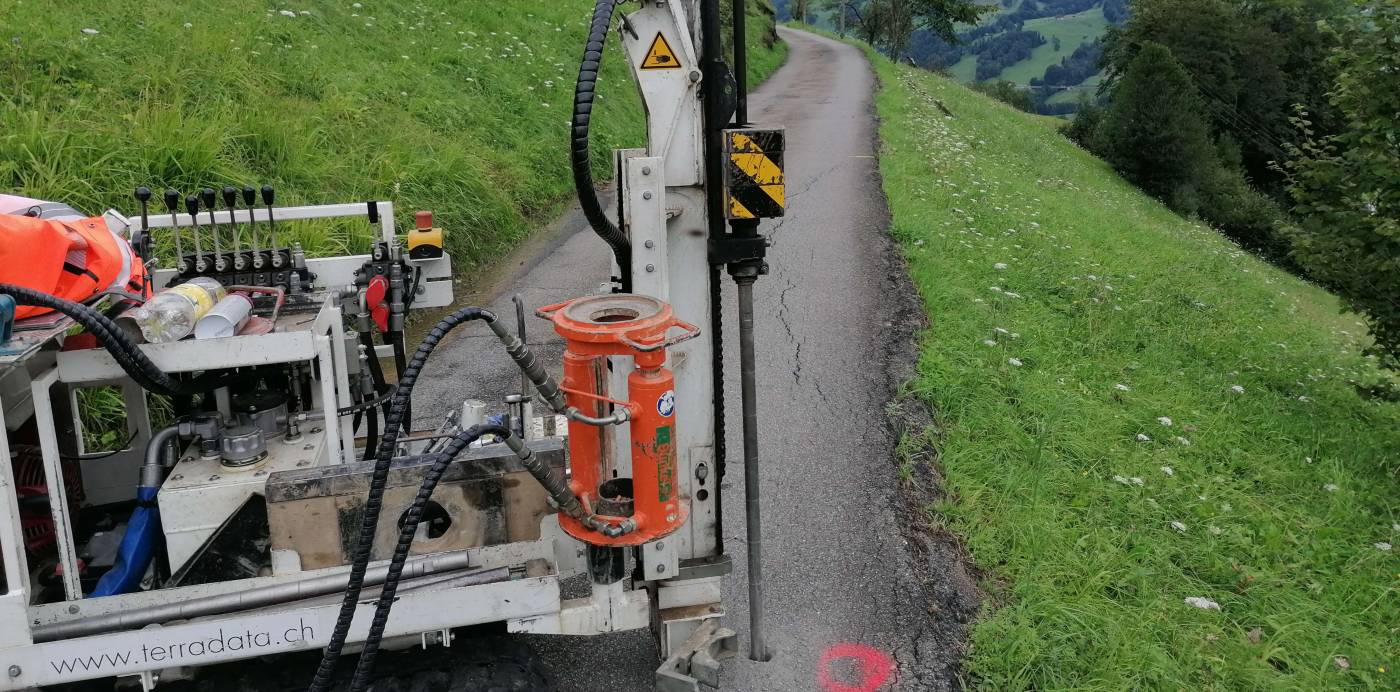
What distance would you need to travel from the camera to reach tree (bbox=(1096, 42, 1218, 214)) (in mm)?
34594

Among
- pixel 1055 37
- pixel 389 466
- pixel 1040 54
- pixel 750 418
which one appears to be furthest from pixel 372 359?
pixel 1055 37

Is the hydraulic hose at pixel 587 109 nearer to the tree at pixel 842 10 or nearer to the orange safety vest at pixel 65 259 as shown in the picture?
the orange safety vest at pixel 65 259

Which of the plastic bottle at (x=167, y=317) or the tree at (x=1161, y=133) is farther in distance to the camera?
the tree at (x=1161, y=133)

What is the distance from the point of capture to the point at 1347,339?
12.4 meters

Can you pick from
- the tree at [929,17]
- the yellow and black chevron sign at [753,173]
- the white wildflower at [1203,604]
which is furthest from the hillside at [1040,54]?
the yellow and black chevron sign at [753,173]

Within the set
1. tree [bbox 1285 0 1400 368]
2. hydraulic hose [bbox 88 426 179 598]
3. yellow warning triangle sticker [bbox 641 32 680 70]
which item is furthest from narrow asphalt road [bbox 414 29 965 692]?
tree [bbox 1285 0 1400 368]

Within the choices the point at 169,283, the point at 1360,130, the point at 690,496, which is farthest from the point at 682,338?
the point at 1360,130

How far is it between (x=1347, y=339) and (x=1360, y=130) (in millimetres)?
5638

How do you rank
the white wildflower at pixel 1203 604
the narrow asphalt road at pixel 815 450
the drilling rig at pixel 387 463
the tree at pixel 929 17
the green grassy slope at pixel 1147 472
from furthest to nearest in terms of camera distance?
1. the tree at pixel 929 17
2. the white wildflower at pixel 1203 604
3. the green grassy slope at pixel 1147 472
4. the narrow asphalt road at pixel 815 450
5. the drilling rig at pixel 387 463

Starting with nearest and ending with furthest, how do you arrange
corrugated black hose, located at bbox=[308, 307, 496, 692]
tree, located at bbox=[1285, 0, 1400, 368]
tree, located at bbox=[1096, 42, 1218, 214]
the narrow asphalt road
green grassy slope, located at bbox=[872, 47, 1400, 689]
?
1. corrugated black hose, located at bbox=[308, 307, 496, 692]
2. the narrow asphalt road
3. green grassy slope, located at bbox=[872, 47, 1400, 689]
4. tree, located at bbox=[1285, 0, 1400, 368]
5. tree, located at bbox=[1096, 42, 1218, 214]

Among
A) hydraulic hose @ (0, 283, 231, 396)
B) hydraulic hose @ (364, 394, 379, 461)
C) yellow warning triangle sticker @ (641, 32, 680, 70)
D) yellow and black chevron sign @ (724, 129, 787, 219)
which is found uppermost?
yellow warning triangle sticker @ (641, 32, 680, 70)

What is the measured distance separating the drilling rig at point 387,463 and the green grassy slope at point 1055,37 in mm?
153871

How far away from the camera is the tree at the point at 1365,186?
745 cm

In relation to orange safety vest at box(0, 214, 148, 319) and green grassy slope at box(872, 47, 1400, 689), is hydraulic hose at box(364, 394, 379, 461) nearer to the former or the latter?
orange safety vest at box(0, 214, 148, 319)
